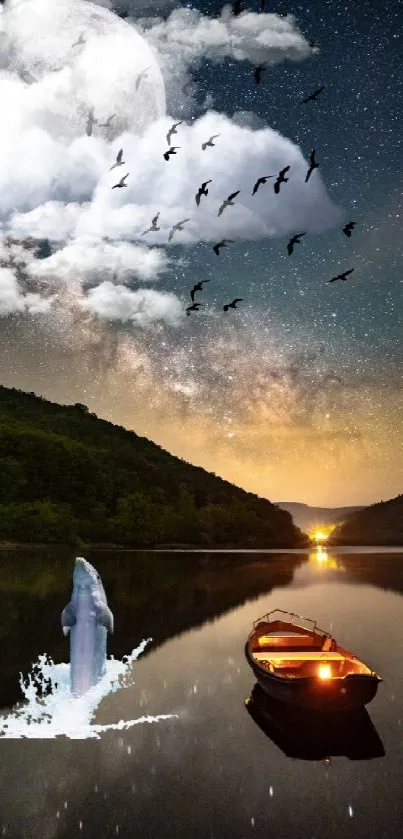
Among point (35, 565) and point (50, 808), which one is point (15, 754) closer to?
point (50, 808)

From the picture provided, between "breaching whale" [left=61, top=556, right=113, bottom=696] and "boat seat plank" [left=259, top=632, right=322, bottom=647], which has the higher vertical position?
"breaching whale" [left=61, top=556, right=113, bottom=696]

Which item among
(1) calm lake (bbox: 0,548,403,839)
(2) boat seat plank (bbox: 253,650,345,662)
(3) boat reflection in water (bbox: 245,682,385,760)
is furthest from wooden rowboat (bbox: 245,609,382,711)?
(1) calm lake (bbox: 0,548,403,839)

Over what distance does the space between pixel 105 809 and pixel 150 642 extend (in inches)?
722

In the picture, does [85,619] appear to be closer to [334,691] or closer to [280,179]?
[334,691]

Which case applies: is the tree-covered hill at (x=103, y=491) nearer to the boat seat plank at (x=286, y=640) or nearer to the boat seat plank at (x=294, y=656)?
the boat seat plank at (x=286, y=640)

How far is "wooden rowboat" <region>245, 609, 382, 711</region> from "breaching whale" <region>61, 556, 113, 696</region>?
4.64 m

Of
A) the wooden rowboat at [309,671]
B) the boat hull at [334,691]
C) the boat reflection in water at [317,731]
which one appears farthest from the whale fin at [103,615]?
the boat reflection in water at [317,731]

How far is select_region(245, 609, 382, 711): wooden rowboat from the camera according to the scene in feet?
52.3

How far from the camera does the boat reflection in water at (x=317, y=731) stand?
1560cm

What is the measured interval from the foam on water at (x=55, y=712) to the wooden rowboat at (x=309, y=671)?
3339mm

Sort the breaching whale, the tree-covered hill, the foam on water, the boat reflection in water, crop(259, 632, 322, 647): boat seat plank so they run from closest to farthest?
the boat reflection in water
the breaching whale
the foam on water
crop(259, 632, 322, 647): boat seat plank
the tree-covered hill

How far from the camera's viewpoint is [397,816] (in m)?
12.2

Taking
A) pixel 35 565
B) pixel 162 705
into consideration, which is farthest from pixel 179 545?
pixel 162 705

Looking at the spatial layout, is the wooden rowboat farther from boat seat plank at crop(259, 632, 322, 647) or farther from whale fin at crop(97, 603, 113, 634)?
whale fin at crop(97, 603, 113, 634)
